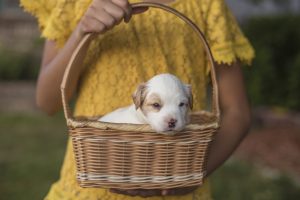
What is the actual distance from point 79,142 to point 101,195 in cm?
37

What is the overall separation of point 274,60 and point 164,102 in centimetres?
763

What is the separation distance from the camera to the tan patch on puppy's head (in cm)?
204

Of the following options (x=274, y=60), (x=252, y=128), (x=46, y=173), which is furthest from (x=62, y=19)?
(x=274, y=60)

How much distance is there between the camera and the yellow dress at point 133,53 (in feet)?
7.89

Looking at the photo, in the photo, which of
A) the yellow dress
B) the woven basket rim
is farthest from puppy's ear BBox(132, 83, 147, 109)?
the yellow dress

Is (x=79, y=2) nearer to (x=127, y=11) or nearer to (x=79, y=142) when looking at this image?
(x=127, y=11)

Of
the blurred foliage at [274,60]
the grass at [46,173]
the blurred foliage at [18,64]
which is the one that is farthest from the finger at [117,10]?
the blurred foliage at [18,64]

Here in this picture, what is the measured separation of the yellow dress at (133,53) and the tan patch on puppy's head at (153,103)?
1.13 feet

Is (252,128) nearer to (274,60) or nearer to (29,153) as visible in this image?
A: (274,60)

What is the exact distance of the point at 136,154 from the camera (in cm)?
203

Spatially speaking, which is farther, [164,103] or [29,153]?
[29,153]

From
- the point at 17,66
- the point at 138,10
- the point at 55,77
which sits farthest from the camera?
the point at 17,66

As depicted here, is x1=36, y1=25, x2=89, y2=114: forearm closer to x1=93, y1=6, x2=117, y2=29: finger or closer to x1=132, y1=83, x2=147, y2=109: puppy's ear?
x1=93, y1=6, x2=117, y2=29: finger

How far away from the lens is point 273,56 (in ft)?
31.1
